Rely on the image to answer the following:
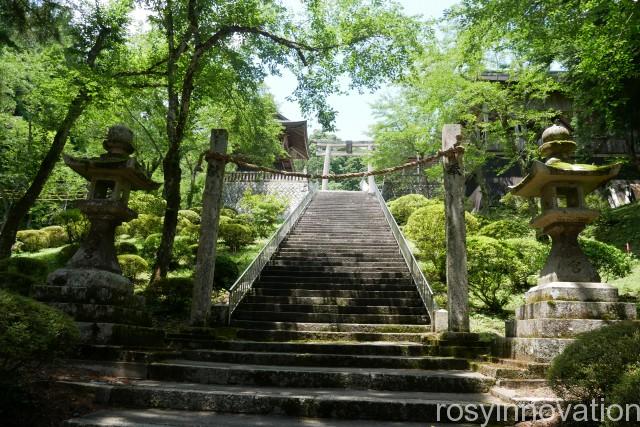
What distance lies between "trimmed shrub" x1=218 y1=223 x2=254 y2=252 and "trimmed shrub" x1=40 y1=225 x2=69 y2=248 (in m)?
7.89

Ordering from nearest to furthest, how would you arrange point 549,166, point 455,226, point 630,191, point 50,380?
point 50,380
point 549,166
point 455,226
point 630,191

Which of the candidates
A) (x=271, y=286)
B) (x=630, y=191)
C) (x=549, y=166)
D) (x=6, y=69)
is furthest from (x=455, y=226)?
(x=630, y=191)

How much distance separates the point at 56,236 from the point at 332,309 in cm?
1548

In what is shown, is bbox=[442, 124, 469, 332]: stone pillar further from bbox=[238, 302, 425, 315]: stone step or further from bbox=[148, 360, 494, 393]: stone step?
bbox=[238, 302, 425, 315]: stone step

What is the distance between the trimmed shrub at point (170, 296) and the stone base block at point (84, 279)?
4.06 m

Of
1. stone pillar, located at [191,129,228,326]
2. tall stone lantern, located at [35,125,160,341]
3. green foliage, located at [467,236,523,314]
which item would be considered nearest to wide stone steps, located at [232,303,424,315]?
stone pillar, located at [191,129,228,326]

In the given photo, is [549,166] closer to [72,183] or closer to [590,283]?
[590,283]

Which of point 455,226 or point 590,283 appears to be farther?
point 455,226

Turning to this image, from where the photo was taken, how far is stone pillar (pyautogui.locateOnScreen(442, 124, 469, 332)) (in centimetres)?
697

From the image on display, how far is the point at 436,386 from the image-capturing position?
5.00 m

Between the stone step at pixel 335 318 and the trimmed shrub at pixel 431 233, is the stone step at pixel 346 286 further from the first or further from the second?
the trimmed shrub at pixel 431 233

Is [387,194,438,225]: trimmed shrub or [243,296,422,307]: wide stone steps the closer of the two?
[243,296,422,307]: wide stone steps

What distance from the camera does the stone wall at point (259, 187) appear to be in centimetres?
2366

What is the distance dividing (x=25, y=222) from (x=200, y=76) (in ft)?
56.8
